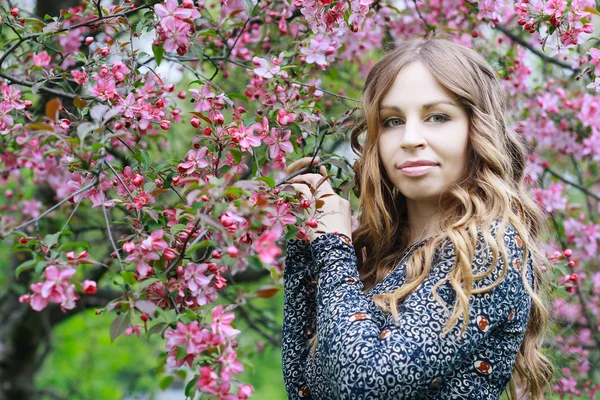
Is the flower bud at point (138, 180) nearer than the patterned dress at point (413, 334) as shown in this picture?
No

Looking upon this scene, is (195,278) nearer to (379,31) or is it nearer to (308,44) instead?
(308,44)

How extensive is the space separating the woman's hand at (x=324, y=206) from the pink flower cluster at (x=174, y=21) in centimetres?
50

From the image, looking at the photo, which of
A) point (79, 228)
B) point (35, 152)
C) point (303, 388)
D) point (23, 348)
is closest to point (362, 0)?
point (303, 388)

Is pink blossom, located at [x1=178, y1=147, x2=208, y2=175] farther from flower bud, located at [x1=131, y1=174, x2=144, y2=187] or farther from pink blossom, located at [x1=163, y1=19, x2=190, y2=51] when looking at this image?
pink blossom, located at [x1=163, y1=19, x2=190, y2=51]

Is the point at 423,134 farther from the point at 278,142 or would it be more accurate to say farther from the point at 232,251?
the point at 232,251

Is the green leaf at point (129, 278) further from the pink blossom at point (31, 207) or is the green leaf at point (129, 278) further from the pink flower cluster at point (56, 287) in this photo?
the pink blossom at point (31, 207)

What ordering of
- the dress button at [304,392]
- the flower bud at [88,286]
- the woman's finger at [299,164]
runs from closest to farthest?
1. the flower bud at [88,286]
2. the dress button at [304,392]
3. the woman's finger at [299,164]

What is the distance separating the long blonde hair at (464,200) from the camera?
1753 mm

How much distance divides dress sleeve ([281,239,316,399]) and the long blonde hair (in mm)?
78

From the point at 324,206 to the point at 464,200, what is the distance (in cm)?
38

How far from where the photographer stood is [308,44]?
2.41 metres

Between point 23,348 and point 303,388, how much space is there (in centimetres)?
332

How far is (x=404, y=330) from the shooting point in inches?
62.2

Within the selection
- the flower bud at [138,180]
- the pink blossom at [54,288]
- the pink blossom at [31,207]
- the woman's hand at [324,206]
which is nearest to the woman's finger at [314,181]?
the woman's hand at [324,206]
